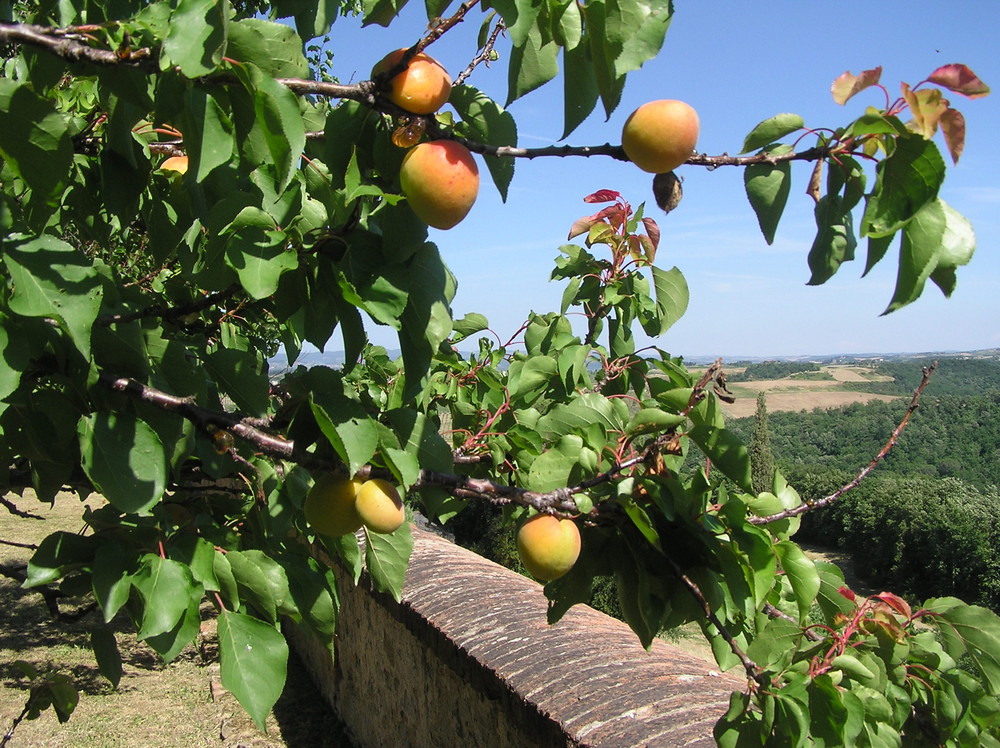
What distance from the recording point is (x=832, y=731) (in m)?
1.50

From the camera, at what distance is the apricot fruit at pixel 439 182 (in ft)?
3.64

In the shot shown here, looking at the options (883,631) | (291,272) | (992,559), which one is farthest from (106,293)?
(992,559)

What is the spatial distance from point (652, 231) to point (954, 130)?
206cm

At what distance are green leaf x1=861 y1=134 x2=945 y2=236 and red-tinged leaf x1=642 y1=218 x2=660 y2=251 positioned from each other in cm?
203

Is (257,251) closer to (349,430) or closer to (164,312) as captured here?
(349,430)

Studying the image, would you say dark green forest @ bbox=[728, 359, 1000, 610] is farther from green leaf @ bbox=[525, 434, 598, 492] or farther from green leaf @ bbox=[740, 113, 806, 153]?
green leaf @ bbox=[740, 113, 806, 153]

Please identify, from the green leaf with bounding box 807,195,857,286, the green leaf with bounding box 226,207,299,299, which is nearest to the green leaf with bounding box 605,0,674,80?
the green leaf with bounding box 807,195,857,286

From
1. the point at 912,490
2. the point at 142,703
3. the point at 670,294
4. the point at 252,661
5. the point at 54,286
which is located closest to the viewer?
the point at 54,286

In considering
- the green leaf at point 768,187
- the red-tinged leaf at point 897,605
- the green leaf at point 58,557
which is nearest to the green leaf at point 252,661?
the green leaf at point 58,557

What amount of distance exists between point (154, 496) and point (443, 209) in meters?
0.69

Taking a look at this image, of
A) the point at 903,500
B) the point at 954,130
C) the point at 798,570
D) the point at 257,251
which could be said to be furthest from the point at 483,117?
the point at 903,500

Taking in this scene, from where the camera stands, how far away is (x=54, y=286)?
3.91ft

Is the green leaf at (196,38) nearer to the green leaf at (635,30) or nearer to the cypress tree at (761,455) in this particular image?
the green leaf at (635,30)

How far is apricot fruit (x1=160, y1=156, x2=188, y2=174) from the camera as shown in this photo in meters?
1.78
